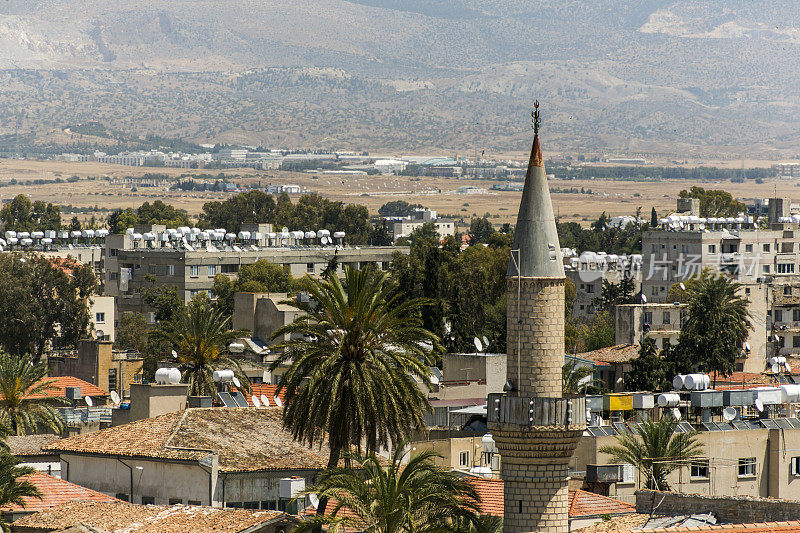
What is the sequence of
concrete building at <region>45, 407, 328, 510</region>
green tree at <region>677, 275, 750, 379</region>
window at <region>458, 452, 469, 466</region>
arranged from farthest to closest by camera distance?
1. green tree at <region>677, 275, 750, 379</region>
2. window at <region>458, 452, 469, 466</region>
3. concrete building at <region>45, 407, 328, 510</region>

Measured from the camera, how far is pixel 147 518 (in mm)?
36250

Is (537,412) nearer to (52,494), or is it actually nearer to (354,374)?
(354,374)

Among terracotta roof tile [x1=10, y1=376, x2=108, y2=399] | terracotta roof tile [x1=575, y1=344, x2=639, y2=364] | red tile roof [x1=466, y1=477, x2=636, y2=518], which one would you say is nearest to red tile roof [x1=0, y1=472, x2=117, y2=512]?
red tile roof [x1=466, y1=477, x2=636, y2=518]

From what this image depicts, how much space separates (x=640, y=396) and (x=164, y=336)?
1539cm

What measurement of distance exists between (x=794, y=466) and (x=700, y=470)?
3.61 m

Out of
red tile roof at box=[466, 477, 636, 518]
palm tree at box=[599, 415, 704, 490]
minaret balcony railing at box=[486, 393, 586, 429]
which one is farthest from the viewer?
palm tree at box=[599, 415, 704, 490]

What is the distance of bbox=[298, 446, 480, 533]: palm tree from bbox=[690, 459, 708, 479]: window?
16.0m

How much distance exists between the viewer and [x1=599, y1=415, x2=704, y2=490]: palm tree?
42.9 meters

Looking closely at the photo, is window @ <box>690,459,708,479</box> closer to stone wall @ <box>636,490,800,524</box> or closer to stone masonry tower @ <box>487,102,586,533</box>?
stone wall @ <box>636,490,800,524</box>

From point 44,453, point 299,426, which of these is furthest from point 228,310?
point 299,426

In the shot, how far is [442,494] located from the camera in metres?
30.6

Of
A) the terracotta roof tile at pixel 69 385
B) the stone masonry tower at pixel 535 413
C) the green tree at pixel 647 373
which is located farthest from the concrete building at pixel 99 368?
the stone masonry tower at pixel 535 413

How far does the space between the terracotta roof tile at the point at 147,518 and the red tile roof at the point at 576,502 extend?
409 cm

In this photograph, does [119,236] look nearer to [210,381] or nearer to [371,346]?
[210,381]
